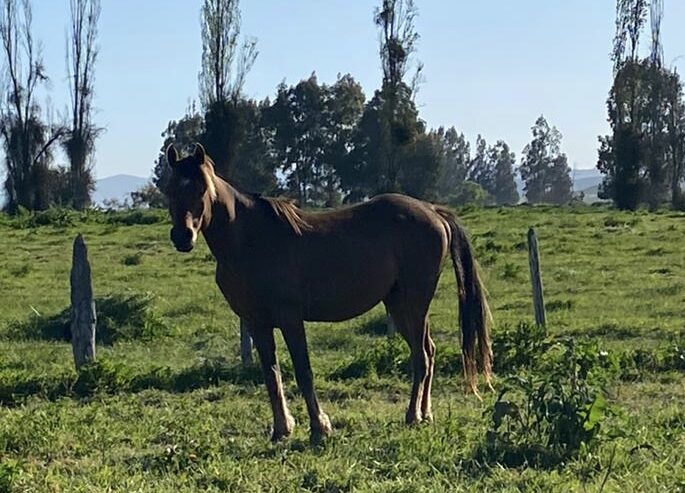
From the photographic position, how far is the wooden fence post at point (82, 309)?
9609mm

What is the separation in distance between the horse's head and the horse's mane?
59cm

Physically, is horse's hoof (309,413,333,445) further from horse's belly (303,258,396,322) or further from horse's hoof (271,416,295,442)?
horse's belly (303,258,396,322)

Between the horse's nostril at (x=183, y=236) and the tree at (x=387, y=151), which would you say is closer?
the horse's nostril at (x=183, y=236)

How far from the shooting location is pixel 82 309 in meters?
9.73

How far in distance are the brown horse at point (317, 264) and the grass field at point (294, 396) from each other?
0.54 m

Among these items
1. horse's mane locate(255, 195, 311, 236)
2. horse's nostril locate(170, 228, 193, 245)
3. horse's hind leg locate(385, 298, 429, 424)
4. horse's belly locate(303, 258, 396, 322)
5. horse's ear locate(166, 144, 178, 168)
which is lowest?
horse's hind leg locate(385, 298, 429, 424)

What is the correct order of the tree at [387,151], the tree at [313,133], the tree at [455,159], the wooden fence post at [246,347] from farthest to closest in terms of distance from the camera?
the tree at [455,159] < the tree at [313,133] < the tree at [387,151] < the wooden fence post at [246,347]

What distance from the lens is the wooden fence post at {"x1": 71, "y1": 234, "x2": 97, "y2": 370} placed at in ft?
31.5

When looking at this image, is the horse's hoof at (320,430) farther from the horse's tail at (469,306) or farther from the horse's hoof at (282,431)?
the horse's tail at (469,306)

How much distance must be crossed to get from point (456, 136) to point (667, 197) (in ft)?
216


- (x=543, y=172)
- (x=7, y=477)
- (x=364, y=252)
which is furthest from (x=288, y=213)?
(x=543, y=172)

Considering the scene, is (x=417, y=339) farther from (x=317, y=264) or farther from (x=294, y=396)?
(x=294, y=396)

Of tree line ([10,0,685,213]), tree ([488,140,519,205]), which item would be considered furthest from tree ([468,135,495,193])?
tree line ([10,0,685,213])

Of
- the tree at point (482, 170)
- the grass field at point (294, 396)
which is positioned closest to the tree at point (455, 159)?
the tree at point (482, 170)
